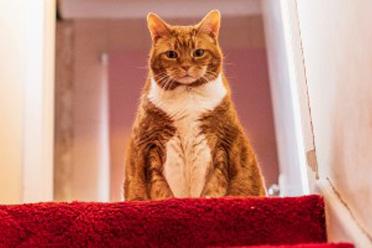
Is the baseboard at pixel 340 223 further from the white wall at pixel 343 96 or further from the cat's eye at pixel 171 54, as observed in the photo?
the cat's eye at pixel 171 54

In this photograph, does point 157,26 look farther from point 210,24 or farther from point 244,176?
point 244,176

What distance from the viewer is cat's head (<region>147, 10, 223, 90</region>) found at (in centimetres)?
136

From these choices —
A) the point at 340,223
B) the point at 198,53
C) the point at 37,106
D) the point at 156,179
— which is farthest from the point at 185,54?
the point at 340,223

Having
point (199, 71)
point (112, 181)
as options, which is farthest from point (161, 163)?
point (112, 181)

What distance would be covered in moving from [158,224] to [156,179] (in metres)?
0.35

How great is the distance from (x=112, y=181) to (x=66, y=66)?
71 cm

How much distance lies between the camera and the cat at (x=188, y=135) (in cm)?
129

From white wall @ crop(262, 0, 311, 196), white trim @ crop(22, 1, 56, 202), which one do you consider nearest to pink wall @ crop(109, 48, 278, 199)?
white wall @ crop(262, 0, 311, 196)

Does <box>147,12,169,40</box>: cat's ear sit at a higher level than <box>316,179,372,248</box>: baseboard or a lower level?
higher

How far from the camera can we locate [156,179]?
51.0 inches

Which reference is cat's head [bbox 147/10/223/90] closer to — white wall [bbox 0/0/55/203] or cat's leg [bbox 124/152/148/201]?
cat's leg [bbox 124/152/148/201]

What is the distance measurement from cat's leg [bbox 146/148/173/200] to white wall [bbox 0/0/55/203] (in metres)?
0.38

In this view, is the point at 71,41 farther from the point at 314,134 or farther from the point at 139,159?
the point at 314,134

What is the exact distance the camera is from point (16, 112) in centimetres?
153
